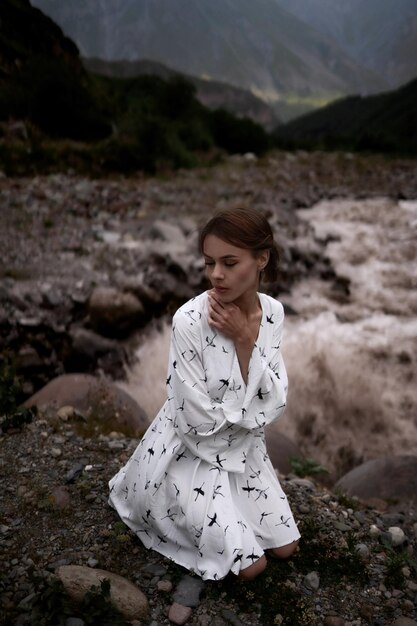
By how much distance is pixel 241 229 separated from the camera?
2.14 meters

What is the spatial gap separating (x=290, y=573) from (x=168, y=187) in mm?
10410

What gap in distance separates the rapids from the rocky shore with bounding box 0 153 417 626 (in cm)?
35

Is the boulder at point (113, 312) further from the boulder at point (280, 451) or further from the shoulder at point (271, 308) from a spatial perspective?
the shoulder at point (271, 308)

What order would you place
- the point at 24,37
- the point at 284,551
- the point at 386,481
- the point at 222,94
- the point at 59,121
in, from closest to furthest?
the point at 284,551 → the point at 386,481 → the point at 59,121 → the point at 24,37 → the point at 222,94

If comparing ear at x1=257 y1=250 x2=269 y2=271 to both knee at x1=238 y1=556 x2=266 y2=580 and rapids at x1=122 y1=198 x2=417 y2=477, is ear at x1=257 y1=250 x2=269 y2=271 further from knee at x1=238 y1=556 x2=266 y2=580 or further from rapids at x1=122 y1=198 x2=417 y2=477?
rapids at x1=122 y1=198 x2=417 y2=477

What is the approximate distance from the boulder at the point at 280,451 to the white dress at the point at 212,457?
50.6 inches

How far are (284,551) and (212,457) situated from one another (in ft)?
2.30

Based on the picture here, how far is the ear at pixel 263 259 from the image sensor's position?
2.26 meters

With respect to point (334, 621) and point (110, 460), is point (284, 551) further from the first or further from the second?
point (110, 460)

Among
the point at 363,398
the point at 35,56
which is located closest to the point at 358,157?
the point at 35,56

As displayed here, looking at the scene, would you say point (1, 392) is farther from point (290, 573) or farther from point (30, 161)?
point (30, 161)

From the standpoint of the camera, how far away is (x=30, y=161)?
11.5 meters

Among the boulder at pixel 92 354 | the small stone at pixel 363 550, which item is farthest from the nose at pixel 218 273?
the boulder at pixel 92 354

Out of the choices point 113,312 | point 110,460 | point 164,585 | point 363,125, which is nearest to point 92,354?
point 113,312
